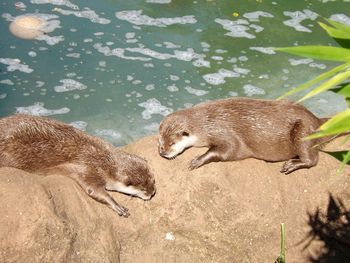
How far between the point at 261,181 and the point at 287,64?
2.51m

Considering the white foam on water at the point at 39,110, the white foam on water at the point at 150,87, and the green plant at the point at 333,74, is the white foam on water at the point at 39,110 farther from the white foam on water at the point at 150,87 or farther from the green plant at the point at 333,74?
the green plant at the point at 333,74

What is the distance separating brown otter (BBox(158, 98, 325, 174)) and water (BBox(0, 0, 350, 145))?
2.36 feet

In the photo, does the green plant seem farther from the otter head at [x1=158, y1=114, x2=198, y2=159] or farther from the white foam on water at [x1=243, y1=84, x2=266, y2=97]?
the white foam on water at [x1=243, y1=84, x2=266, y2=97]

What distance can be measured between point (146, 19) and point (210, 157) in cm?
284

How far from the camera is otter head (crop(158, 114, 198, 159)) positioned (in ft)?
11.8

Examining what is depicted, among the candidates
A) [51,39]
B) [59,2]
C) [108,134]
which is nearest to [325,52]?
[108,134]

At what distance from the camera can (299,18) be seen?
647 cm

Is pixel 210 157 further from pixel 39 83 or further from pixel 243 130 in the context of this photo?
pixel 39 83

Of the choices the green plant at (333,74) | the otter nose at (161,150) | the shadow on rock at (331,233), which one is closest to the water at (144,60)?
the otter nose at (161,150)

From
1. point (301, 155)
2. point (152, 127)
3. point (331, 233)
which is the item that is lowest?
point (152, 127)

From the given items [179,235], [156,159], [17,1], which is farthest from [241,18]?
[179,235]

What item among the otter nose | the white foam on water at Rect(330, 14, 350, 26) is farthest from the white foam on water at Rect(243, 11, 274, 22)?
the otter nose

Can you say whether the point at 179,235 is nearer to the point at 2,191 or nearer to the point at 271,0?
the point at 2,191

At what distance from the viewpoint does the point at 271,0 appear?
6.80 metres
